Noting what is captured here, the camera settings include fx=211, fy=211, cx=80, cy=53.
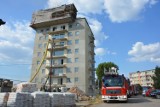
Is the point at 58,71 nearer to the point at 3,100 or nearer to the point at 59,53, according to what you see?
the point at 59,53

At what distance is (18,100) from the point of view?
40.0 ft

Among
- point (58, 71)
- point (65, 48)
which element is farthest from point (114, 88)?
point (65, 48)

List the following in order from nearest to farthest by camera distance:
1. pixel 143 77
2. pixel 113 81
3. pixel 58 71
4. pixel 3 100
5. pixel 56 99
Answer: pixel 3 100
pixel 56 99
pixel 113 81
pixel 58 71
pixel 143 77

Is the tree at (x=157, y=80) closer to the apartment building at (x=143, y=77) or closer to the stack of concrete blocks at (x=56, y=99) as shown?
the apartment building at (x=143, y=77)

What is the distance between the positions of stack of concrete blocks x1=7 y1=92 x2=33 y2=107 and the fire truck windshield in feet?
38.0

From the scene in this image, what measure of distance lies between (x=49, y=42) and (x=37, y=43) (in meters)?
4.83

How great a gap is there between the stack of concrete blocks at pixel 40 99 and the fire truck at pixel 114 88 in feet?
30.1

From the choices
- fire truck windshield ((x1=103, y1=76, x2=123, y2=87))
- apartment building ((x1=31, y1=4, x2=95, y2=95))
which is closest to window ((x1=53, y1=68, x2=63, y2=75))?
apartment building ((x1=31, y1=4, x2=95, y2=95))

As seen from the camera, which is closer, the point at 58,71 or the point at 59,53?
the point at 58,71

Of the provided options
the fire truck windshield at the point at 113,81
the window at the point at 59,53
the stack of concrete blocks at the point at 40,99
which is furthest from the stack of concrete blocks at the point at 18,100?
the window at the point at 59,53

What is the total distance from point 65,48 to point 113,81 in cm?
3986

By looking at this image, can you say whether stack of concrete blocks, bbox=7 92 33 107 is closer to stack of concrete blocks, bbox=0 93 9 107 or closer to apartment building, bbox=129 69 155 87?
stack of concrete blocks, bbox=0 93 9 107

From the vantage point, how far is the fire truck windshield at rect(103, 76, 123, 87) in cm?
2277

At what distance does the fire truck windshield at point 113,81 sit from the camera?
896 inches
